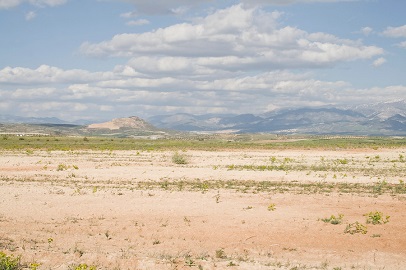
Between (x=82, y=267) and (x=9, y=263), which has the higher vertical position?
(x=9, y=263)

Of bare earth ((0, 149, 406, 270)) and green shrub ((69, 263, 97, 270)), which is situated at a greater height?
green shrub ((69, 263, 97, 270))

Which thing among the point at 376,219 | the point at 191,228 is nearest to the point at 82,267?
the point at 191,228

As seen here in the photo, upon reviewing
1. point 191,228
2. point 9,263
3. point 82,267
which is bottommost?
point 191,228

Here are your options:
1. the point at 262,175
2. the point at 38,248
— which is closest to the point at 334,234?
the point at 38,248

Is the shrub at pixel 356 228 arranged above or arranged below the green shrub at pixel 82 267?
below

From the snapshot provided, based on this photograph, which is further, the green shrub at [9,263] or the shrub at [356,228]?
the shrub at [356,228]

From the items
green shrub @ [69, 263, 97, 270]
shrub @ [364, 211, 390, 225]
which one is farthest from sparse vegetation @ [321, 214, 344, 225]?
green shrub @ [69, 263, 97, 270]

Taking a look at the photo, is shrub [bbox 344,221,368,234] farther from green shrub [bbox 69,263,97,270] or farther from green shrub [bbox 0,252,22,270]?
green shrub [bbox 0,252,22,270]

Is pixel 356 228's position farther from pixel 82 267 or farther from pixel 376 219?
pixel 82 267

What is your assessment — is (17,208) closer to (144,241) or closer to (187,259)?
(144,241)

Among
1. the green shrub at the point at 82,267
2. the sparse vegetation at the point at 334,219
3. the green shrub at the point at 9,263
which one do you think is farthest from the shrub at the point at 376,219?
the green shrub at the point at 9,263

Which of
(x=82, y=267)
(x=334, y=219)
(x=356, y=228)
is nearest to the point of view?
(x=82, y=267)

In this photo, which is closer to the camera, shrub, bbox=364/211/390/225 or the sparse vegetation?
shrub, bbox=364/211/390/225

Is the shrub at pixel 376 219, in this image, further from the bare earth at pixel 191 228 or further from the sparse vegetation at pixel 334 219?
the sparse vegetation at pixel 334 219
